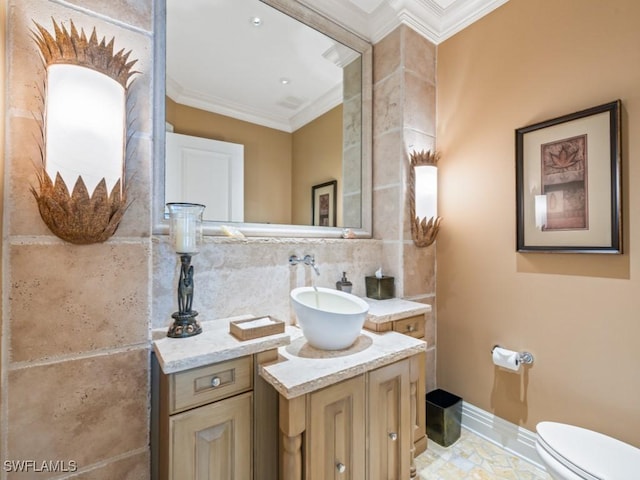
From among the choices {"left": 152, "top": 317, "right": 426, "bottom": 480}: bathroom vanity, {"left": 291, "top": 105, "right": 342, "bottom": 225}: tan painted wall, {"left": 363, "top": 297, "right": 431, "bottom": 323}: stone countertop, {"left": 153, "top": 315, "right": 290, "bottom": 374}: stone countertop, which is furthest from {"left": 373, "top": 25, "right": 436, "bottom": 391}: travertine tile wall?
{"left": 153, "top": 315, "right": 290, "bottom": 374}: stone countertop

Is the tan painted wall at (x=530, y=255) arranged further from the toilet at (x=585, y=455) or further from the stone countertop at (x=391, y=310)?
the stone countertop at (x=391, y=310)

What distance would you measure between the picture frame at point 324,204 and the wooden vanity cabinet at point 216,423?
99 cm

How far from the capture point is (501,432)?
1.75 metres

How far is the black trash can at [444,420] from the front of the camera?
1786 millimetres

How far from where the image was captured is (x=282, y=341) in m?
1.20

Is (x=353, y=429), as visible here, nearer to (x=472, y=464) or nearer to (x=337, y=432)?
(x=337, y=432)

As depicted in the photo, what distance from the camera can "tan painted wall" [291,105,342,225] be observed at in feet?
6.14

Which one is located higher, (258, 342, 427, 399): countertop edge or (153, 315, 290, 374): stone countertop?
(153, 315, 290, 374): stone countertop

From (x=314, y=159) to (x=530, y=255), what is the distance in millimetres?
1451

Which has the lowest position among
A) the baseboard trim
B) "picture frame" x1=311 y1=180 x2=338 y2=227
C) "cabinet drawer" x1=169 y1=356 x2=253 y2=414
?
the baseboard trim

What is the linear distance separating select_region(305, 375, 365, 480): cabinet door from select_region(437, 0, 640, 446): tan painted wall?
1132mm

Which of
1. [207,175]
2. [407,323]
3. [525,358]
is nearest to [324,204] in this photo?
[207,175]

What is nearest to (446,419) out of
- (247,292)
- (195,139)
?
(247,292)

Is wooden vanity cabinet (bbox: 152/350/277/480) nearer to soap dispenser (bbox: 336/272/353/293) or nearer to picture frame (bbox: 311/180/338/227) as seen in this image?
soap dispenser (bbox: 336/272/353/293)
